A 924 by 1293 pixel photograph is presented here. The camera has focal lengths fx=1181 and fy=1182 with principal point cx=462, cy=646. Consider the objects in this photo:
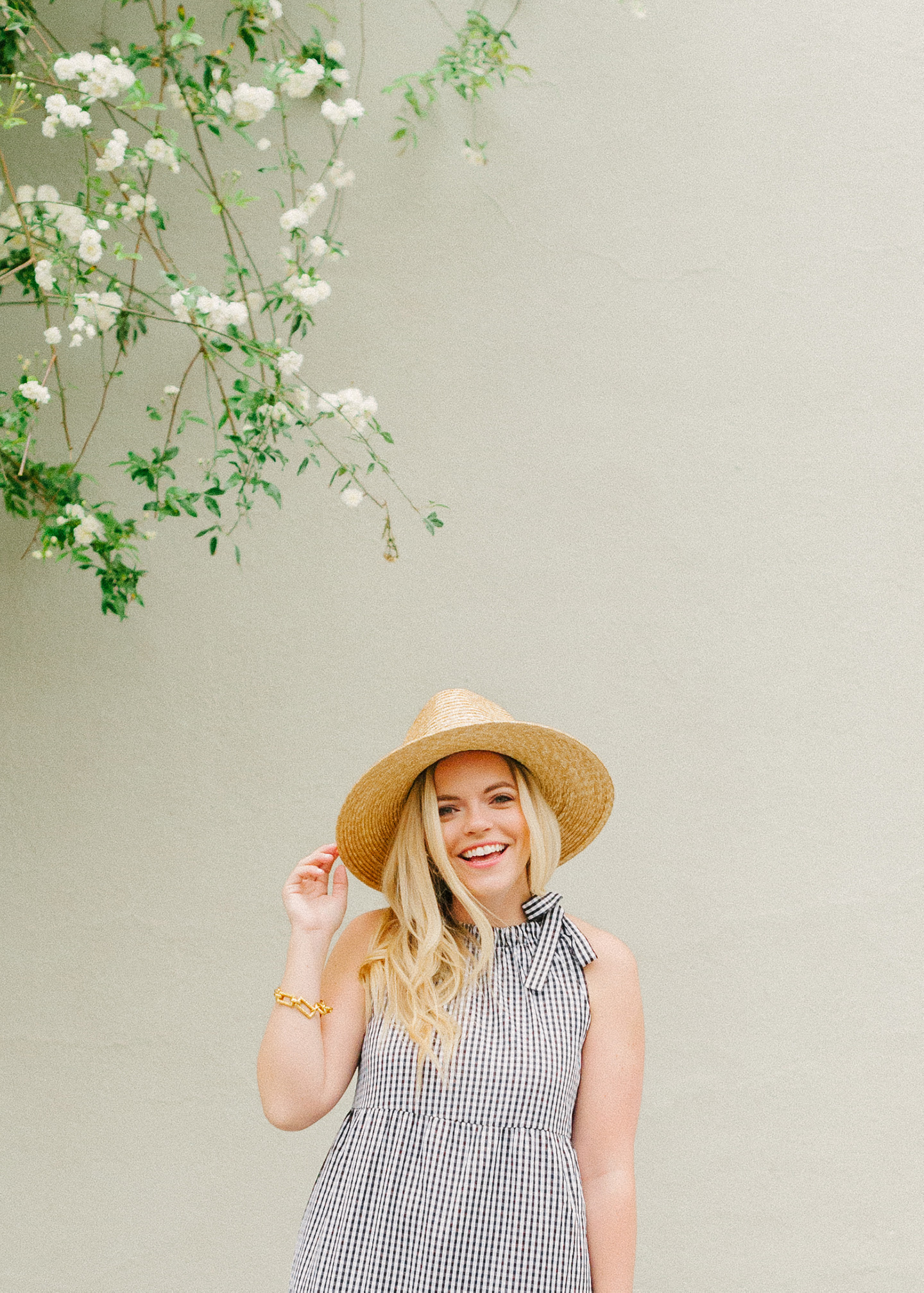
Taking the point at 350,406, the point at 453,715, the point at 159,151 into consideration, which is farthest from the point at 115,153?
the point at 453,715

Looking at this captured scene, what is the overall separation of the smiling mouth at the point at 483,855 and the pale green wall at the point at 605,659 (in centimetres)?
86

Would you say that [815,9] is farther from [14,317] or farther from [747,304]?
[14,317]

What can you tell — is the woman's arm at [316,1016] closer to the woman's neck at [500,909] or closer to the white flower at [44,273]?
the woman's neck at [500,909]

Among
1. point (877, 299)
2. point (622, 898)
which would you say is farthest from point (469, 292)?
point (622, 898)

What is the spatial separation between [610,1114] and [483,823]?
45 centimetres

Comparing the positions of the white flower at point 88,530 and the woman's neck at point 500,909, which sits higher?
the white flower at point 88,530

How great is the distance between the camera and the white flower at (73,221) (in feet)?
6.32

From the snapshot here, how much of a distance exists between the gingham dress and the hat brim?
308 mm

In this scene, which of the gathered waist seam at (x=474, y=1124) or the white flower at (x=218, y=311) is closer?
the gathered waist seam at (x=474, y=1124)

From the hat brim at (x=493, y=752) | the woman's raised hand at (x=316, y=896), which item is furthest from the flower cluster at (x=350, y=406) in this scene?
the woman's raised hand at (x=316, y=896)

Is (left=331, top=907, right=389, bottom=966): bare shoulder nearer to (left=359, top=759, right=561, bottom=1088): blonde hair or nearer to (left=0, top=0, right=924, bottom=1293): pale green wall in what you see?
(left=359, top=759, right=561, bottom=1088): blonde hair

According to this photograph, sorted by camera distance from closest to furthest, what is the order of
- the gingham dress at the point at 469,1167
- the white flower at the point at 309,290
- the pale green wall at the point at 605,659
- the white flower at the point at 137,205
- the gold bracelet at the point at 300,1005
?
1. the gingham dress at the point at 469,1167
2. the gold bracelet at the point at 300,1005
3. the white flower at the point at 137,205
4. the white flower at the point at 309,290
5. the pale green wall at the point at 605,659

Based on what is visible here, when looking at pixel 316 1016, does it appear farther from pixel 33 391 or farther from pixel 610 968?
pixel 33 391

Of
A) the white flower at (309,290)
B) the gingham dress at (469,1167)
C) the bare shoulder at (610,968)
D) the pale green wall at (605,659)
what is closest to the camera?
the gingham dress at (469,1167)
